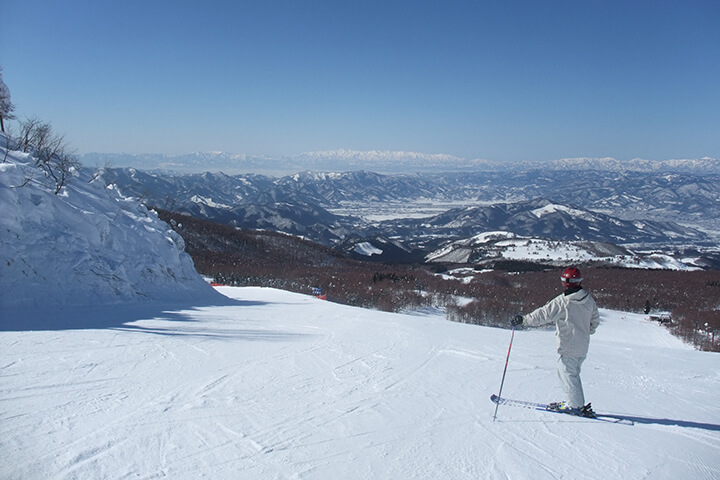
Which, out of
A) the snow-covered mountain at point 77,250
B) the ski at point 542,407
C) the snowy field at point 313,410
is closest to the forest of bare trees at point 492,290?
the snow-covered mountain at point 77,250

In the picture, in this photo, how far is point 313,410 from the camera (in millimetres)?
5906

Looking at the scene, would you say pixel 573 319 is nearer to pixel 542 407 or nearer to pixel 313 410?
pixel 542 407

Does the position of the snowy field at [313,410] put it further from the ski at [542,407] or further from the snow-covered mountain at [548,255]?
the snow-covered mountain at [548,255]

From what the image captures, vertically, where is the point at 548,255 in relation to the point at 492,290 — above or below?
below

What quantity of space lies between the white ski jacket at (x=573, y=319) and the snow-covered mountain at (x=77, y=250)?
1311cm

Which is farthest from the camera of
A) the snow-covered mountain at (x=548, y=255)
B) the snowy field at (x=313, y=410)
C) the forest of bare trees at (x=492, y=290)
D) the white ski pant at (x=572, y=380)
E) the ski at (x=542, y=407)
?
the snow-covered mountain at (x=548, y=255)

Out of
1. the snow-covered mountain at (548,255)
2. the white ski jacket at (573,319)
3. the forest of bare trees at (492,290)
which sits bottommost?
the snow-covered mountain at (548,255)

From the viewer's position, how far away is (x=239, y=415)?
18.1ft

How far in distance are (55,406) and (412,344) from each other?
7844 mm

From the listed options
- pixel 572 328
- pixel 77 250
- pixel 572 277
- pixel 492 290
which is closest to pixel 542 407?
pixel 572 328

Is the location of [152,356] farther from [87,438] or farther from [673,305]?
[673,305]

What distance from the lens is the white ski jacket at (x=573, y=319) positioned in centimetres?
645

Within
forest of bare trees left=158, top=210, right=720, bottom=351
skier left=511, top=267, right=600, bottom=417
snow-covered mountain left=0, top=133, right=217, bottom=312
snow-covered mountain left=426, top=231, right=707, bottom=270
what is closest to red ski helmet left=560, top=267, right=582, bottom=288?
skier left=511, top=267, right=600, bottom=417

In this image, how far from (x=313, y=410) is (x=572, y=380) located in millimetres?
4216
